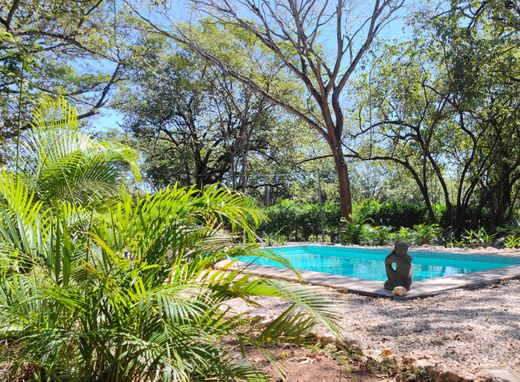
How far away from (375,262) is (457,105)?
16.3ft

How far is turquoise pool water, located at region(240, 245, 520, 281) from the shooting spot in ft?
26.3

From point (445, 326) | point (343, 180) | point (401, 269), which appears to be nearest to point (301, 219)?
point (343, 180)

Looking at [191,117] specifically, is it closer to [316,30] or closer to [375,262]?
[316,30]

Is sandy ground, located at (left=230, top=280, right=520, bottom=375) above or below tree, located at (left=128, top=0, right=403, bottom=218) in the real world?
below

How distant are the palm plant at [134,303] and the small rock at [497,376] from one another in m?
1.04

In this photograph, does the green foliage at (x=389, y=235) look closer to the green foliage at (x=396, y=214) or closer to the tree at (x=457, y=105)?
the tree at (x=457, y=105)

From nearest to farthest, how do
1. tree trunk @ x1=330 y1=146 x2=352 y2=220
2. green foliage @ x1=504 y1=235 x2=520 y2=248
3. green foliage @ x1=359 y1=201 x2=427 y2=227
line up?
green foliage @ x1=504 y1=235 x2=520 y2=248, tree trunk @ x1=330 y1=146 x2=352 y2=220, green foliage @ x1=359 y1=201 x2=427 y2=227

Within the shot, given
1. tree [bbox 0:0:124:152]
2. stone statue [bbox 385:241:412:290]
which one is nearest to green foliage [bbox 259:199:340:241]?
tree [bbox 0:0:124:152]

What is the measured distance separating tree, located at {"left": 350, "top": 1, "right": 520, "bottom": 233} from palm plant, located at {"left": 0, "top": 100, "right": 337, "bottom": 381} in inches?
373

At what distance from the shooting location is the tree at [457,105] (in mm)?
10312

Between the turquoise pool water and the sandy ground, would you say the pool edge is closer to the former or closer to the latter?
the sandy ground

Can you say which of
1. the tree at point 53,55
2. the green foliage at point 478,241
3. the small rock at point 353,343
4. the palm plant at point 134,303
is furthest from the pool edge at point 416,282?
the green foliage at point 478,241

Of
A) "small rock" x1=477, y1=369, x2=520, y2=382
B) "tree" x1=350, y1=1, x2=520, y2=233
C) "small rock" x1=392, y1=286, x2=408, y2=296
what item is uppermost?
"tree" x1=350, y1=1, x2=520, y2=233

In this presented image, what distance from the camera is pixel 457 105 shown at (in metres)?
11.5
